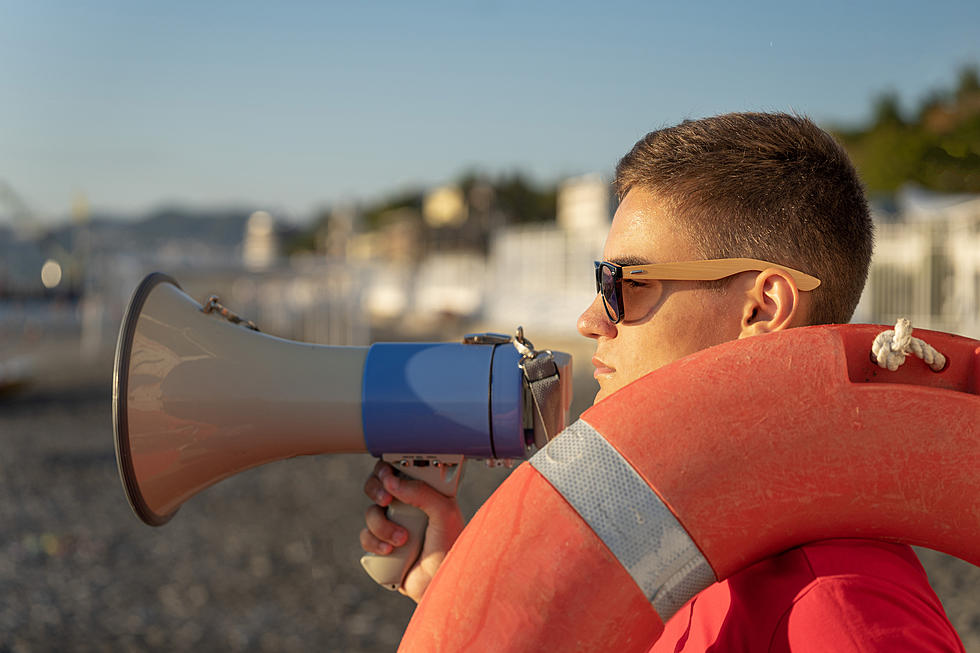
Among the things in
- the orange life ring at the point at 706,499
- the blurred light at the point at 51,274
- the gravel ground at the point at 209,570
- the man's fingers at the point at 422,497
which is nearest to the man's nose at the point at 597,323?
the orange life ring at the point at 706,499

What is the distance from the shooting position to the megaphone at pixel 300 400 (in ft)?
5.51

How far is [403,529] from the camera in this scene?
191 cm

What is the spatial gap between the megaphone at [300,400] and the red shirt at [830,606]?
550mm

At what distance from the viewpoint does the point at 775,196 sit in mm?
1350

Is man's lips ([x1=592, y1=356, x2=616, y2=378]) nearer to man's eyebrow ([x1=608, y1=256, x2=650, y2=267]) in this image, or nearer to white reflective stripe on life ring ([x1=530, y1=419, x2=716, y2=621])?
man's eyebrow ([x1=608, y1=256, x2=650, y2=267])

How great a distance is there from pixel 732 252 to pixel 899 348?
325 millimetres

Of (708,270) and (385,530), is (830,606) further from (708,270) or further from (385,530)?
(385,530)

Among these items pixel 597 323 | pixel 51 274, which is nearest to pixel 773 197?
pixel 597 323

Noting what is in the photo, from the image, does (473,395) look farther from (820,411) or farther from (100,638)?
(100,638)

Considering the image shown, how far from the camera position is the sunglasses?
1337 mm

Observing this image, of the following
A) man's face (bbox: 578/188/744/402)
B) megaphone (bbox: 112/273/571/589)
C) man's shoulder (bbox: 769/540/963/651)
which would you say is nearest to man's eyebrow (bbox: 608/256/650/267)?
man's face (bbox: 578/188/744/402)

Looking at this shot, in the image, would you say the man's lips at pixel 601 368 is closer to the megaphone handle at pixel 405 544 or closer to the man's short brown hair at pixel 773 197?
the man's short brown hair at pixel 773 197

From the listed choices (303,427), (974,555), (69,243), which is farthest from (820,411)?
(69,243)

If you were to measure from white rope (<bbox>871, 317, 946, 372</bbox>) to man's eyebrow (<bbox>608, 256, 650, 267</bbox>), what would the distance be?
404 mm
